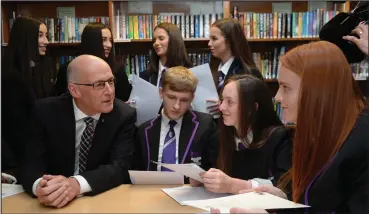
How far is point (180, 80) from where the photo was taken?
1.85m

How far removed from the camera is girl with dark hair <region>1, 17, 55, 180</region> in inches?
70.2

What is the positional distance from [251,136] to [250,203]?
0.64 metres

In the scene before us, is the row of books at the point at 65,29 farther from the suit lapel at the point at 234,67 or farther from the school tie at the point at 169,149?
the school tie at the point at 169,149

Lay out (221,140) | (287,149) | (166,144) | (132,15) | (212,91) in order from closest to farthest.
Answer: (287,149)
(221,140)
(166,144)
(212,91)
(132,15)

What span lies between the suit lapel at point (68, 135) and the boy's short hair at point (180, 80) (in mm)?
503

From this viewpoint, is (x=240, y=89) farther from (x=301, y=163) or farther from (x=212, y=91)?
(x=301, y=163)

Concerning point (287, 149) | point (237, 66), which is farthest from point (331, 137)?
point (237, 66)

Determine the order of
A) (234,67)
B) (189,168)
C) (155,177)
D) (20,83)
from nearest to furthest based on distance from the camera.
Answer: (189,168) < (155,177) < (20,83) < (234,67)

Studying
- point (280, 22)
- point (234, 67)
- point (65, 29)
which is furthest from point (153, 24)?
point (234, 67)

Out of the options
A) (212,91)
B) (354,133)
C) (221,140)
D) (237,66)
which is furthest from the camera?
(237,66)

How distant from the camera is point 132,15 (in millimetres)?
3102

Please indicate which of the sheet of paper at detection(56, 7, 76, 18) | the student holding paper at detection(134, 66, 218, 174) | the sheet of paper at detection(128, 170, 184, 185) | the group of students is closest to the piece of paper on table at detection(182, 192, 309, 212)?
the group of students

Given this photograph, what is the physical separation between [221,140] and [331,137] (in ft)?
2.41

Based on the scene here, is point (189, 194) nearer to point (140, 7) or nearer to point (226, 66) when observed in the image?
point (226, 66)
